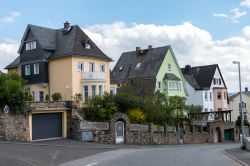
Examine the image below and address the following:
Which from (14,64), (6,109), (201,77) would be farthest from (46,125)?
(201,77)

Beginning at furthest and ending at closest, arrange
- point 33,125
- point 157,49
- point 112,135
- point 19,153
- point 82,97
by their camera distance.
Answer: point 157,49, point 82,97, point 112,135, point 33,125, point 19,153

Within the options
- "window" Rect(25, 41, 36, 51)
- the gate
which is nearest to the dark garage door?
the gate

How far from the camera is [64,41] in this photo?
172 ft

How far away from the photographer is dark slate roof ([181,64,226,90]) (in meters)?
72.2

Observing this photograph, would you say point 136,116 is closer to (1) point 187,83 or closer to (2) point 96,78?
(2) point 96,78

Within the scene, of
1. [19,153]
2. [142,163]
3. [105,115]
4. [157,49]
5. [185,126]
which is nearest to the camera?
[142,163]

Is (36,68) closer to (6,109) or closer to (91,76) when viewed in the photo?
(91,76)

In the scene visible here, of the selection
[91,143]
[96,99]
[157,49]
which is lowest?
[91,143]

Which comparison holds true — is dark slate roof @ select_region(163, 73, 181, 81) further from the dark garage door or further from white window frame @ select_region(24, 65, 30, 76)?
the dark garage door

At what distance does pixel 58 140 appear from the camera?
37469mm

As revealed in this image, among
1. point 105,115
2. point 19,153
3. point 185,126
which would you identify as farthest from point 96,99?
point 19,153

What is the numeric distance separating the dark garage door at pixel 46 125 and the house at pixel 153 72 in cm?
2040

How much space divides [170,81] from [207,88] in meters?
10.5

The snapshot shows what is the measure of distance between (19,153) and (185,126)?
30634 millimetres
